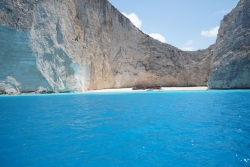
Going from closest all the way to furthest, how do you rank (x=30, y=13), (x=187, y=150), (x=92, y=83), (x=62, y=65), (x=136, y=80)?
(x=187, y=150), (x=30, y=13), (x=62, y=65), (x=92, y=83), (x=136, y=80)

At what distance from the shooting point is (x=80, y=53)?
30.2m

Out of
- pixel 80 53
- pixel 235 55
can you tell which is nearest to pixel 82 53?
pixel 80 53

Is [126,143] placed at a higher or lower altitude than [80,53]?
lower

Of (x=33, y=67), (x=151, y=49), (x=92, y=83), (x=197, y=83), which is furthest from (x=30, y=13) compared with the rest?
(x=197, y=83)

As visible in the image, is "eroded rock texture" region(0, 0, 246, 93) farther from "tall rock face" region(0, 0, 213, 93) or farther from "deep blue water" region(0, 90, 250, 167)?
"deep blue water" region(0, 90, 250, 167)

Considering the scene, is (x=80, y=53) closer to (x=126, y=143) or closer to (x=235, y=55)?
(x=235, y=55)

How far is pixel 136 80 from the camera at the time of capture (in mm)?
42062

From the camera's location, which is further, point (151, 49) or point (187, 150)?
point (151, 49)

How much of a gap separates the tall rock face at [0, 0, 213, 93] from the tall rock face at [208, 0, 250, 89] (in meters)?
11.4

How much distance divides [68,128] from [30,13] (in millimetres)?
24849

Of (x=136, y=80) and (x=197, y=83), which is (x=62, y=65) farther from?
(x=197, y=83)

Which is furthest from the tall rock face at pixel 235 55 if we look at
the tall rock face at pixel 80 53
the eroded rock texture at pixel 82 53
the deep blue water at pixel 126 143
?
the deep blue water at pixel 126 143

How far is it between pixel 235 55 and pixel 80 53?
27.2 meters

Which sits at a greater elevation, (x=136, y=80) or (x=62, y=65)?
(x=62, y=65)
